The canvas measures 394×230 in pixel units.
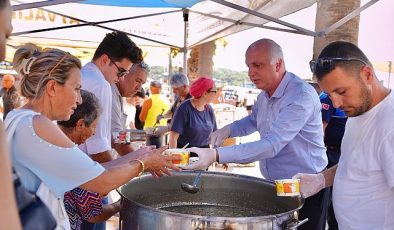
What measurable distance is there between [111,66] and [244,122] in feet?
4.12

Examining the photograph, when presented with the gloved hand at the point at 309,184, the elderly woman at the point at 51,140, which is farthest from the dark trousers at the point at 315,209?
the elderly woman at the point at 51,140

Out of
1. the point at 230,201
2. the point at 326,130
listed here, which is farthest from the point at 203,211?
the point at 326,130

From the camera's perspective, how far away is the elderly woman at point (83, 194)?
2195 millimetres

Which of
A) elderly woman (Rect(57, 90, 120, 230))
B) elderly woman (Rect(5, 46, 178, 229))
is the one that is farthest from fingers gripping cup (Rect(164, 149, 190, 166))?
elderly woman (Rect(57, 90, 120, 230))

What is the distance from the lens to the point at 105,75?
3.15m

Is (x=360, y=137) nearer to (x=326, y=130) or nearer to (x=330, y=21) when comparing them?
(x=326, y=130)

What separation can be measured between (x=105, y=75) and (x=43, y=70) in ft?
4.18

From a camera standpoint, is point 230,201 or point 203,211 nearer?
point 203,211

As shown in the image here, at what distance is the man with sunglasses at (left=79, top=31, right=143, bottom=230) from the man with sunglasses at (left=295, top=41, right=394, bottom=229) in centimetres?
143

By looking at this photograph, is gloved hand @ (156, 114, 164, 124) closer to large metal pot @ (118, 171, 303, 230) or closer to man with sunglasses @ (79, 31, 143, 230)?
man with sunglasses @ (79, 31, 143, 230)

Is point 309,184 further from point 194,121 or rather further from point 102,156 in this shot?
point 194,121

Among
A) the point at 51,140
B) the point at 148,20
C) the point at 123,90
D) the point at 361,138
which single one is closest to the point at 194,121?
the point at 123,90

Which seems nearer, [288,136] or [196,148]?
[196,148]

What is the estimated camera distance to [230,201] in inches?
112
